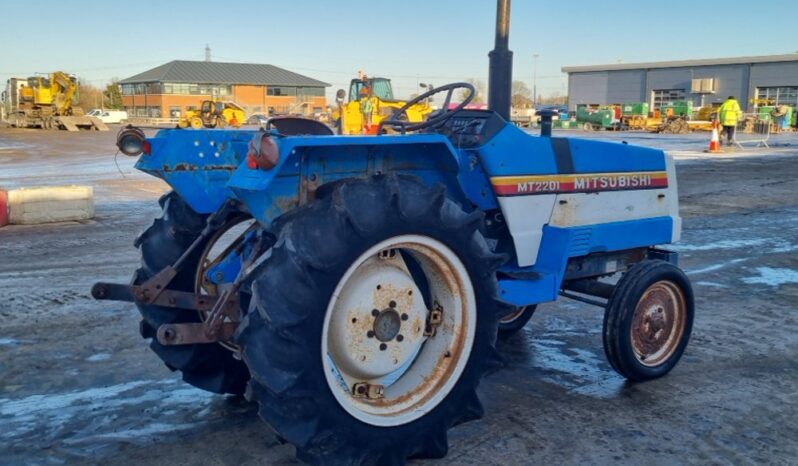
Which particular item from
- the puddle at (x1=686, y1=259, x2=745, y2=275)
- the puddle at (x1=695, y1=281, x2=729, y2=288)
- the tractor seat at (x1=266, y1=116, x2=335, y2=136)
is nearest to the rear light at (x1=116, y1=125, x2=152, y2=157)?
the tractor seat at (x1=266, y1=116, x2=335, y2=136)

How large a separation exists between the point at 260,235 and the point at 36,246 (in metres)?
6.26

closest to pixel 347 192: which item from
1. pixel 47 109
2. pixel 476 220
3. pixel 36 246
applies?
pixel 476 220

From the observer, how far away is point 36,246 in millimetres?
8875

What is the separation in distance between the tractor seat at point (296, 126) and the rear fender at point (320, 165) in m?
0.65

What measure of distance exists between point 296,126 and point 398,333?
143 cm

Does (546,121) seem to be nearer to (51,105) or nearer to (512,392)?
(512,392)

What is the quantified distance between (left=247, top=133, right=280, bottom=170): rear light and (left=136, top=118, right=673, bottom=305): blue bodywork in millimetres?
24

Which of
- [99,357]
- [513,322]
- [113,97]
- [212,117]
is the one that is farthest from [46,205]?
[113,97]

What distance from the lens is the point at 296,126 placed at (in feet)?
14.0

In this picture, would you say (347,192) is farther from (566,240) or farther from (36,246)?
(36,246)

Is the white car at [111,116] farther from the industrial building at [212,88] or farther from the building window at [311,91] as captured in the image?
the building window at [311,91]

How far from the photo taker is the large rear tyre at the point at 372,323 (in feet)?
9.81

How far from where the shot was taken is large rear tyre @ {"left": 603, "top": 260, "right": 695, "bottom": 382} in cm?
458

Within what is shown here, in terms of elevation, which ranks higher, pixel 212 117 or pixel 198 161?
pixel 212 117
